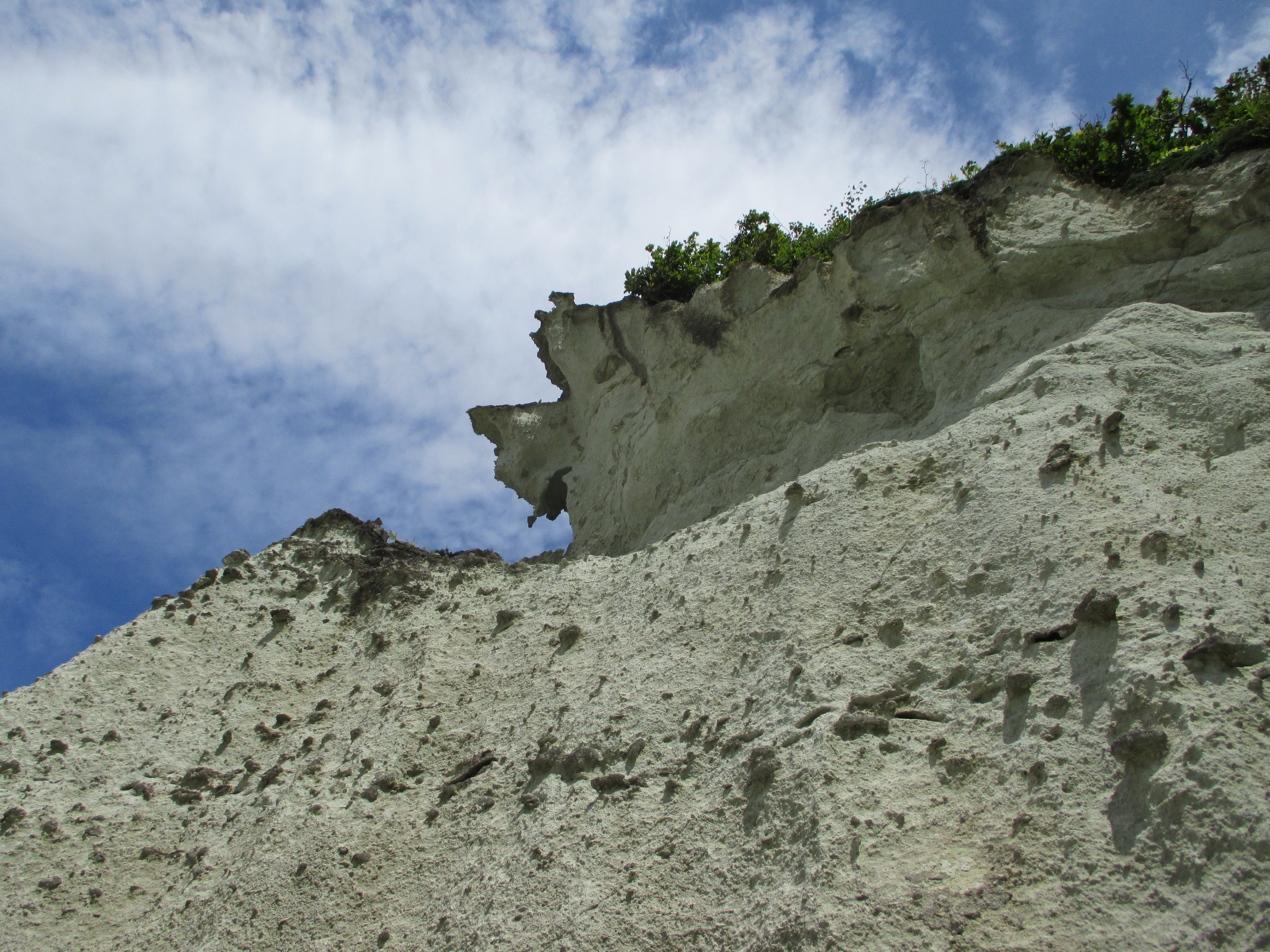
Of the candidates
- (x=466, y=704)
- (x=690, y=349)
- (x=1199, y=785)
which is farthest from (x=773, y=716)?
(x=690, y=349)

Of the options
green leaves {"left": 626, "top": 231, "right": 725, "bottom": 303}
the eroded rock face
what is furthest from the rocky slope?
green leaves {"left": 626, "top": 231, "right": 725, "bottom": 303}

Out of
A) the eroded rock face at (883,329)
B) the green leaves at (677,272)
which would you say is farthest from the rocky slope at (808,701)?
the green leaves at (677,272)

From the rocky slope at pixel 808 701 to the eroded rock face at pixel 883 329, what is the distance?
0.06 metres

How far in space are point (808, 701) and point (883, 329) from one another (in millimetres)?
5615

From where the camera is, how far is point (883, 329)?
34.4ft

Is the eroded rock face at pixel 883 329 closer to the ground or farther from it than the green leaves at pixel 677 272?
closer to the ground

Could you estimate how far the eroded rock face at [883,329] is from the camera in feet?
29.4

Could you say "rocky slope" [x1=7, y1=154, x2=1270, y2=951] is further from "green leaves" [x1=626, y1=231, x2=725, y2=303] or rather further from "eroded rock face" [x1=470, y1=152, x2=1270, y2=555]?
"green leaves" [x1=626, y1=231, x2=725, y2=303]

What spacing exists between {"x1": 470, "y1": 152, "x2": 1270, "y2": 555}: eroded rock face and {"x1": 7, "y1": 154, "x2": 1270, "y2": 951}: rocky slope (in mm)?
65

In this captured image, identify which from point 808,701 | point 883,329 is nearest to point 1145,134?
point 883,329

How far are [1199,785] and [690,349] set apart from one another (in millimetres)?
9067

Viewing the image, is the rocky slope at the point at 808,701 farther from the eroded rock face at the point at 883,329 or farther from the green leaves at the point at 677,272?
the green leaves at the point at 677,272

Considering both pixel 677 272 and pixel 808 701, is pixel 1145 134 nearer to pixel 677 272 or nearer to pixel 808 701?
pixel 677 272

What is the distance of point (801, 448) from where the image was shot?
34.7 ft
